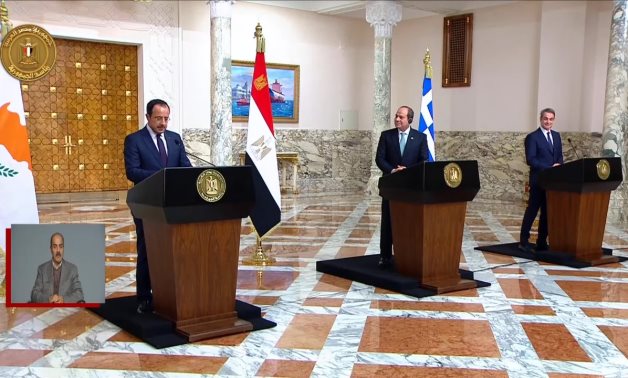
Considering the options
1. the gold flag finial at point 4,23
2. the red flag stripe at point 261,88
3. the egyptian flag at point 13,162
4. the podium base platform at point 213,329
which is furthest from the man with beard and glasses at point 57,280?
the red flag stripe at point 261,88

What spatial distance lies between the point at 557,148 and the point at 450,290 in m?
2.73

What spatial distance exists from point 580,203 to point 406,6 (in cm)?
816

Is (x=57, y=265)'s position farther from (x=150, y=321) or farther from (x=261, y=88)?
(x=261, y=88)

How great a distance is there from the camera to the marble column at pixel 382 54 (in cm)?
1393

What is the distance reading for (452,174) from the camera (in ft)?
18.2

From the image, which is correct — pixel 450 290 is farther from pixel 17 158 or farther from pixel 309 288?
pixel 17 158

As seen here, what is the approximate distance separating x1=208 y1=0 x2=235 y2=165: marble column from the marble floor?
4.93m

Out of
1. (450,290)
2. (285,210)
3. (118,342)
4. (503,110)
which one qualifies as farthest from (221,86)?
(118,342)

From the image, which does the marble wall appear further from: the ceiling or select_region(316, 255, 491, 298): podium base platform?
select_region(316, 255, 491, 298): podium base platform

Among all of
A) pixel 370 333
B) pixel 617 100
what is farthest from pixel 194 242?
pixel 617 100

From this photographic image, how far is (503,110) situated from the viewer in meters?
14.0

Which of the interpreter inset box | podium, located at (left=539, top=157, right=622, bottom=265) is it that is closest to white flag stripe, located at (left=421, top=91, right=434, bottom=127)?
podium, located at (left=539, top=157, right=622, bottom=265)

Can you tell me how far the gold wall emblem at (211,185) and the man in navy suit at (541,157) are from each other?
4.35 meters

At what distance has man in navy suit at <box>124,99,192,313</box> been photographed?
474 cm
